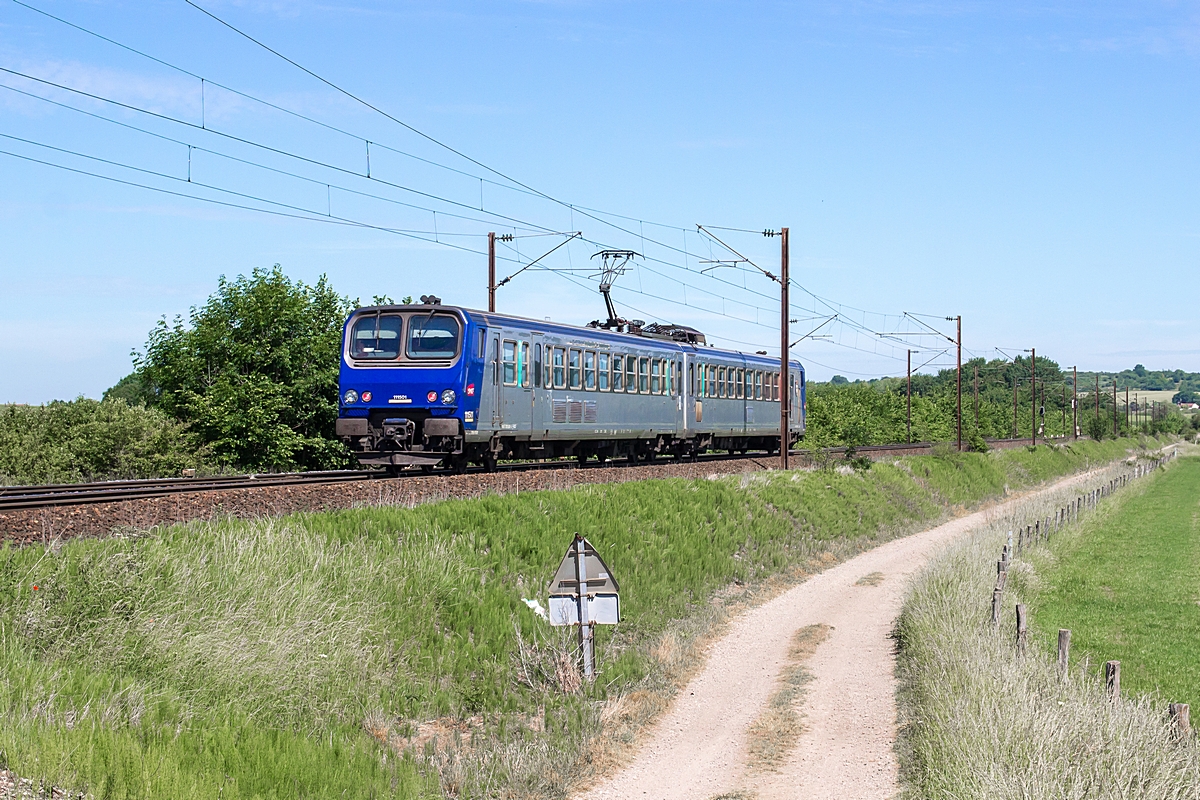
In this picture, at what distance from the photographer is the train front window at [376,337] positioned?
22609 millimetres

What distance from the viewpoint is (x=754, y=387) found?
38375mm

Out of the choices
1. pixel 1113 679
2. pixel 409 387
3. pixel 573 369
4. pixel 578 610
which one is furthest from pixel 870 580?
pixel 1113 679

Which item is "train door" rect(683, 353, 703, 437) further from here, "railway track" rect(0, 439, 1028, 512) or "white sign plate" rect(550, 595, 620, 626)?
"white sign plate" rect(550, 595, 620, 626)

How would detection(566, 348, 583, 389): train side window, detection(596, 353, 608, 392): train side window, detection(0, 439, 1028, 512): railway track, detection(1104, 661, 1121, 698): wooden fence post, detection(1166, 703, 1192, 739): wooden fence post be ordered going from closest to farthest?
detection(1166, 703, 1192, 739): wooden fence post → detection(1104, 661, 1121, 698): wooden fence post → detection(0, 439, 1028, 512): railway track → detection(566, 348, 583, 389): train side window → detection(596, 353, 608, 392): train side window

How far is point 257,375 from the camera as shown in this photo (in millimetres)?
34812

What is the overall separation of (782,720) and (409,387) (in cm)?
1142

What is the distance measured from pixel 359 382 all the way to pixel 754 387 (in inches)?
729

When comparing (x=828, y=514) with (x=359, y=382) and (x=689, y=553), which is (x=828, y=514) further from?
(x=359, y=382)

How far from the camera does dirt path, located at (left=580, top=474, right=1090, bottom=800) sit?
1057 cm

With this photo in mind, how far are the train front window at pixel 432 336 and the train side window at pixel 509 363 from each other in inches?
60.4

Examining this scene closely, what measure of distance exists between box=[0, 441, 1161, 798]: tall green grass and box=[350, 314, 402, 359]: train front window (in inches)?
195

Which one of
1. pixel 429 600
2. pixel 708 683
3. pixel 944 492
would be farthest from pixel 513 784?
pixel 944 492

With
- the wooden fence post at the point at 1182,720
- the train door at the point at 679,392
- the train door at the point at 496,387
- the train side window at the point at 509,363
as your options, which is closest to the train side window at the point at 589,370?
the train side window at the point at 509,363

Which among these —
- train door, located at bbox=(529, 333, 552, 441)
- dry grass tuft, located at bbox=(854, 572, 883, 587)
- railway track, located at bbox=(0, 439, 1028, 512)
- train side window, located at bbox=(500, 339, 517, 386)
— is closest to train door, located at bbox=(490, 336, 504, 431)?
train side window, located at bbox=(500, 339, 517, 386)
